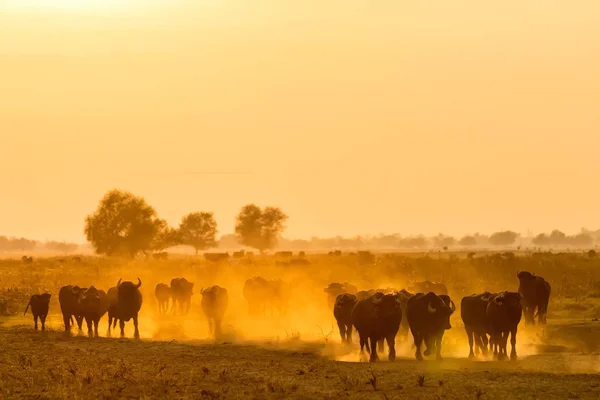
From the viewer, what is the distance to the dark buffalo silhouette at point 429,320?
26.5m

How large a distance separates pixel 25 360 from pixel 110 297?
33.5 ft

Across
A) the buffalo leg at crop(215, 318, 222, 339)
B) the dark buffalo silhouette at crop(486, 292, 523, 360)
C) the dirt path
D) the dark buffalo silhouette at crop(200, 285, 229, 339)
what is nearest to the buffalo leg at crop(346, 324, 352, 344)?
the dirt path

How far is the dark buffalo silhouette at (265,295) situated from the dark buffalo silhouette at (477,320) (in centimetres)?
1840

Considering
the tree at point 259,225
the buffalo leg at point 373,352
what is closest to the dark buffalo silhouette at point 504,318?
the buffalo leg at point 373,352

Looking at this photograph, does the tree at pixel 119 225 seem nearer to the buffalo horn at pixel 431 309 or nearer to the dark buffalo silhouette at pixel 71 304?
the dark buffalo silhouette at pixel 71 304

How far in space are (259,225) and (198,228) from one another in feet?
53.0

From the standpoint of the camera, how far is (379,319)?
26.3 metres

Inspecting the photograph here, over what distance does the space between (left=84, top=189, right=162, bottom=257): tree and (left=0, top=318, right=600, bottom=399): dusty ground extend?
9527 cm

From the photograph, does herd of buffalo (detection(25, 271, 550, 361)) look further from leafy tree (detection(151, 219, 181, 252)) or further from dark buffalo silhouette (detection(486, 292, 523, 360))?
leafy tree (detection(151, 219, 181, 252))

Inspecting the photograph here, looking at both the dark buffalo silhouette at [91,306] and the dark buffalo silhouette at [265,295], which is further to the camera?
the dark buffalo silhouette at [265,295]

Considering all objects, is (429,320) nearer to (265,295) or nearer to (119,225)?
(265,295)

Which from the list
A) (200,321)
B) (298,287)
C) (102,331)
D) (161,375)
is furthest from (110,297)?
(298,287)

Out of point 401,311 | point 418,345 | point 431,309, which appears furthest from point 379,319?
point 431,309

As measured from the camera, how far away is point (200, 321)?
42969 millimetres
